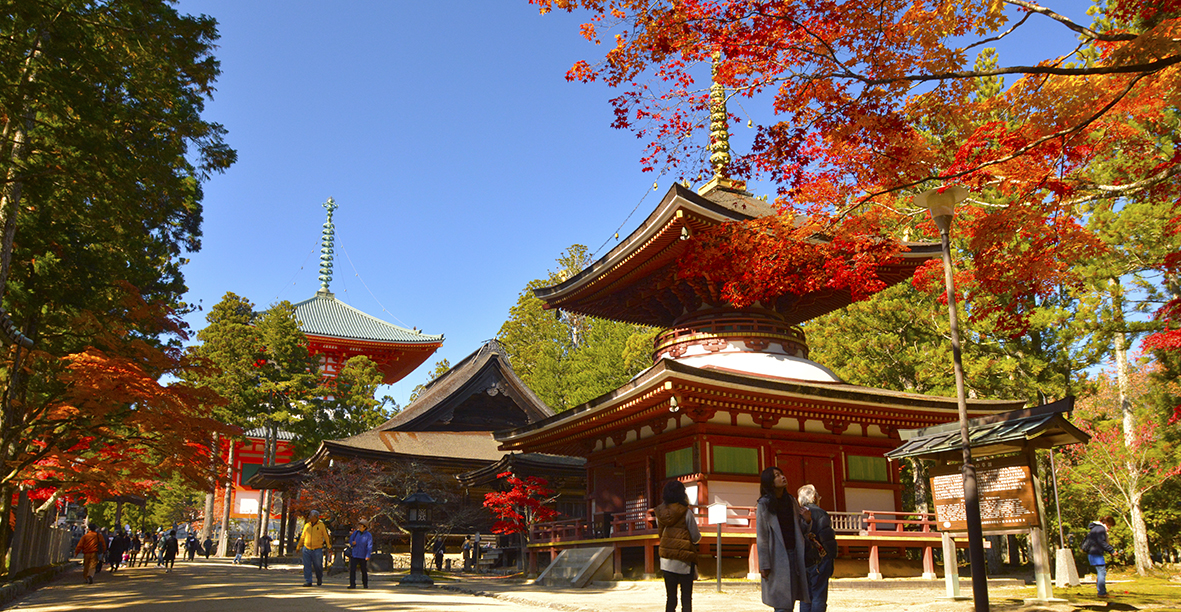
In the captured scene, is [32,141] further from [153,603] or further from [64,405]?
[153,603]

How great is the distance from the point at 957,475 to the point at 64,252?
14.4 meters

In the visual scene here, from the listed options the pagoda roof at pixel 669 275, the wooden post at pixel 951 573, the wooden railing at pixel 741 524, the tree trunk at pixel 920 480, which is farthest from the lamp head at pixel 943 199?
the tree trunk at pixel 920 480

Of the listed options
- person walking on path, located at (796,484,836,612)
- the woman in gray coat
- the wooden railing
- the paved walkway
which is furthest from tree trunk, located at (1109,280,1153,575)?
the woman in gray coat

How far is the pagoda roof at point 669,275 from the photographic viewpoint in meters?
17.0

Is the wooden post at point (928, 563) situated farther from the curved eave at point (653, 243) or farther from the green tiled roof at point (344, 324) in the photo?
the green tiled roof at point (344, 324)

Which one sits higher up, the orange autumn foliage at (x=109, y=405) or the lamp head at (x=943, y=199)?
the lamp head at (x=943, y=199)

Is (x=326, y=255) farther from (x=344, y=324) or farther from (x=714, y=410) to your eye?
(x=714, y=410)

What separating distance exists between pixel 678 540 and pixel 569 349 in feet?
128

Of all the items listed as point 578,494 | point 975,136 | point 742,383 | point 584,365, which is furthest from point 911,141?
point 584,365

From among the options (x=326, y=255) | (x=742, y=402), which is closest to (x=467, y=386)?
(x=742, y=402)

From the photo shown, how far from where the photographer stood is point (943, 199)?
10.2m

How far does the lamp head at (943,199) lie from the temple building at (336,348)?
3934 centimetres

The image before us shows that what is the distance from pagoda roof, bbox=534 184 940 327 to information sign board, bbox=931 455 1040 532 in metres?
6.85

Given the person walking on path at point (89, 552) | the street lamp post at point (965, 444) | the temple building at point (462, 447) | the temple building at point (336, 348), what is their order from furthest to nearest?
the temple building at point (336, 348) < the temple building at point (462, 447) < the person walking on path at point (89, 552) < the street lamp post at point (965, 444)
